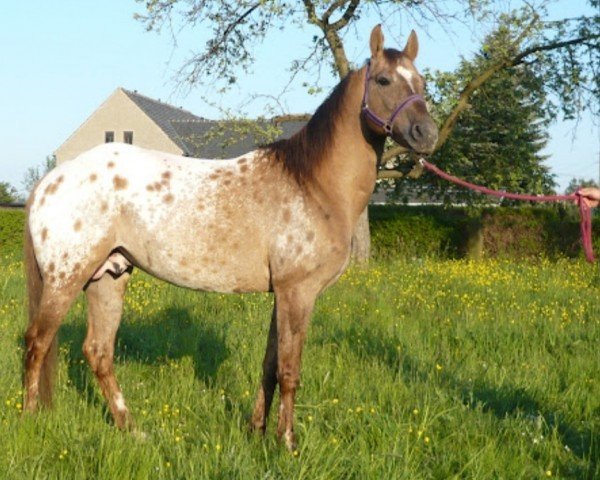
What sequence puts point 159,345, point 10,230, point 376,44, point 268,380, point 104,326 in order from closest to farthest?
point 376,44, point 268,380, point 104,326, point 159,345, point 10,230

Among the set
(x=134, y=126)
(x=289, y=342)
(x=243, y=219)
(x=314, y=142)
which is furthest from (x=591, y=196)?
(x=134, y=126)

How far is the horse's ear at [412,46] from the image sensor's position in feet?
16.1

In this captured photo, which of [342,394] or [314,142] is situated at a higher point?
[314,142]

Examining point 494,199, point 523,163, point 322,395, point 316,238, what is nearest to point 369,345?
point 322,395

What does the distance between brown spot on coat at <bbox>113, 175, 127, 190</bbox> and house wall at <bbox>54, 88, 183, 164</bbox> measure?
47.9 m

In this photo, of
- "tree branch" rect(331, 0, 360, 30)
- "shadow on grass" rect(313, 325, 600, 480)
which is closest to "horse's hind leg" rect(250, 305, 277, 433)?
"shadow on grass" rect(313, 325, 600, 480)

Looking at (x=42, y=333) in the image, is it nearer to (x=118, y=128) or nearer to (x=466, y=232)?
(x=466, y=232)

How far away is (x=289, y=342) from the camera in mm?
4613

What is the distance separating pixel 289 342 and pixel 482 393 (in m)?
1.90

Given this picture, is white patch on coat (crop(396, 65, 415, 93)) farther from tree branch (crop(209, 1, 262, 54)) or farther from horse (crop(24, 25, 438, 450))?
tree branch (crop(209, 1, 262, 54))

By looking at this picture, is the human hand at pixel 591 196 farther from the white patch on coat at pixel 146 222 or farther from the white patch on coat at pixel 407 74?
the white patch on coat at pixel 146 222

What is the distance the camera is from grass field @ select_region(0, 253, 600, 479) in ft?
13.3

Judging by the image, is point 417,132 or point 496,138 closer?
point 417,132

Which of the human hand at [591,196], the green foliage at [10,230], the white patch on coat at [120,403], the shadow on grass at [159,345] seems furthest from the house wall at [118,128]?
the human hand at [591,196]
